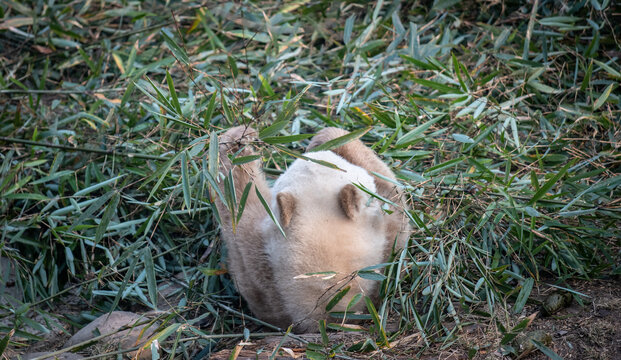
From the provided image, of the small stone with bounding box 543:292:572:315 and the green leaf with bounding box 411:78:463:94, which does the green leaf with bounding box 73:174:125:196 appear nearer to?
the green leaf with bounding box 411:78:463:94

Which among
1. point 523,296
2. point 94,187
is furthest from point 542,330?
point 94,187

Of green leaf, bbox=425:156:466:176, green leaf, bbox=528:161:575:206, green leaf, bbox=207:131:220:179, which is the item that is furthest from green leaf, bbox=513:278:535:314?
green leaf, bbox=207:131:220:179

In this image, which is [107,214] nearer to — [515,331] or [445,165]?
[445,165]

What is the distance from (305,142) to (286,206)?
4.95 ft

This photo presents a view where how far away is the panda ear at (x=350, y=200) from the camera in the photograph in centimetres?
289

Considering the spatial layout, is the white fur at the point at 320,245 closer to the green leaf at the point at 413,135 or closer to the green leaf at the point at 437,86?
the green leaf at the point at 413,135

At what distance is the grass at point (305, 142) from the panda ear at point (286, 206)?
245 mm

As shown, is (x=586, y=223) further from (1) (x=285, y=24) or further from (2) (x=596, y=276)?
(1) (x=285, y=24)

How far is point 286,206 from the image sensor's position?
2906 millimetres

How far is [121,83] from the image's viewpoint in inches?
196

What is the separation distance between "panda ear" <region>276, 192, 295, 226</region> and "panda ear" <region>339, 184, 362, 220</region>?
24 cm

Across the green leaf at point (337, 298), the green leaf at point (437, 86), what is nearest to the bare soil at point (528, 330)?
the green leaf at point (337, 298)

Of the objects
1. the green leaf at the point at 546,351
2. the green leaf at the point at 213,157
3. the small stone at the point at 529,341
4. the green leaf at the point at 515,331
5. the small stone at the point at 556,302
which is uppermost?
A: the green leaf at the point at 213,157

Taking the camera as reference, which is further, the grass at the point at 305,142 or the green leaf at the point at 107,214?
the grass at the point at 305,142
